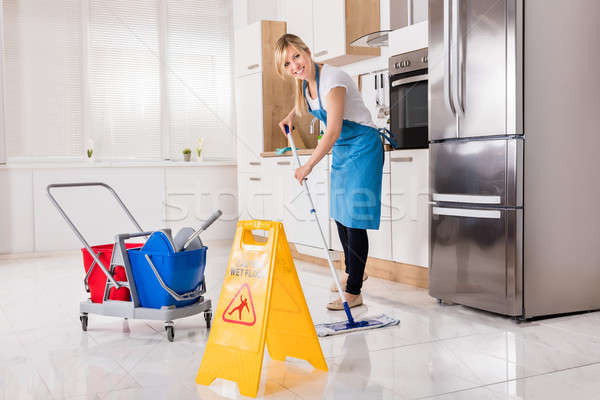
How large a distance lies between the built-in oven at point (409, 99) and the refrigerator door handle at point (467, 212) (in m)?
0.57

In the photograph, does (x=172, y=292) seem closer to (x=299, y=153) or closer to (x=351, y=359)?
(x=351, y=359)

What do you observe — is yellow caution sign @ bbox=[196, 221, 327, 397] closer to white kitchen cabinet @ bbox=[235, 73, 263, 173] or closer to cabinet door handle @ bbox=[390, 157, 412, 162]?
cabinet door handle @ bbox=[390, 157, 412, 162]

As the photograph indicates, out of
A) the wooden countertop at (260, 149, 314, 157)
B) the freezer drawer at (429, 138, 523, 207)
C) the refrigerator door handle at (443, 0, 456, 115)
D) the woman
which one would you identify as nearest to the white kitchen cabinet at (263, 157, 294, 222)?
the wooden countertop at (260, 149, 314, 157)

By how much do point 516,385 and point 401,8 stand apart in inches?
111

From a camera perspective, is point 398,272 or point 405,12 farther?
point 405,12

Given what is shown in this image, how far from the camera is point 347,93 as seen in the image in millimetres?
2916

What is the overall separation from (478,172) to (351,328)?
0.90m

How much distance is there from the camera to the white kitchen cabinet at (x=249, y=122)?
5.14 meters

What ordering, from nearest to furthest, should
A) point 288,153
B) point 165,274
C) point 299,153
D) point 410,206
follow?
1. point 165,274
2. point 410,206
3. point 299,153
4. point 288,153

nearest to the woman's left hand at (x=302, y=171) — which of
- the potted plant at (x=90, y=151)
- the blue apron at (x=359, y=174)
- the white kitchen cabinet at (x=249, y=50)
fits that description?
the blue apron at (x=359, y=174)

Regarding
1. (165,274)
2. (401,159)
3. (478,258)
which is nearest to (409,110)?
(401,159)

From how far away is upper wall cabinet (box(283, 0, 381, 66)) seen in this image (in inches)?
166

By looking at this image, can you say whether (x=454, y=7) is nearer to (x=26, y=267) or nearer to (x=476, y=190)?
(x=476, y=190)

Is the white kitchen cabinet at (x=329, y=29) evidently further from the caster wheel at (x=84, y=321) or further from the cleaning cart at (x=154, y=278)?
the caster wheel at (x=84, y=321)
